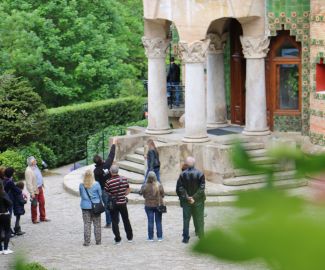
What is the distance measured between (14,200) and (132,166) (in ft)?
17.0

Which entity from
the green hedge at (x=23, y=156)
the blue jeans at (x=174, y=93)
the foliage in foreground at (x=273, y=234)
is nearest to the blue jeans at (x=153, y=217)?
the green hedge at (x=23, y=156)

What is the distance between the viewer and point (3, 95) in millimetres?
25250

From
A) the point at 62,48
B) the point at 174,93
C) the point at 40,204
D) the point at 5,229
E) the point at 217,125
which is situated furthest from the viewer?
the point at 62,48

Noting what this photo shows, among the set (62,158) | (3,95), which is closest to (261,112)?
(3,95)

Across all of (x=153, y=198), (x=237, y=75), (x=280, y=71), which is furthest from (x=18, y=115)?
(x=153, y=198)

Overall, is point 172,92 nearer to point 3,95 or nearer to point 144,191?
point 3,95

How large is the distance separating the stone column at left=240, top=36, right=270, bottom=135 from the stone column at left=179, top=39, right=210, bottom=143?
106 centimetres

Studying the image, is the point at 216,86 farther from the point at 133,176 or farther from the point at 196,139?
the point at 133,176

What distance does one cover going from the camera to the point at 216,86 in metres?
22.6

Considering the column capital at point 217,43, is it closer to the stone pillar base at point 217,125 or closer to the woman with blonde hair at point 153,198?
the stone pillar base at point 217,125

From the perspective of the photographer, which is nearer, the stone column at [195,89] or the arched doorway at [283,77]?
the stone column at [195,89]

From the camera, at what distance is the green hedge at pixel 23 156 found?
24.0 m

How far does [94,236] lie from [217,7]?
6626 mm

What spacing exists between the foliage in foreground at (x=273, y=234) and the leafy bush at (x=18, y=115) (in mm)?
24523
